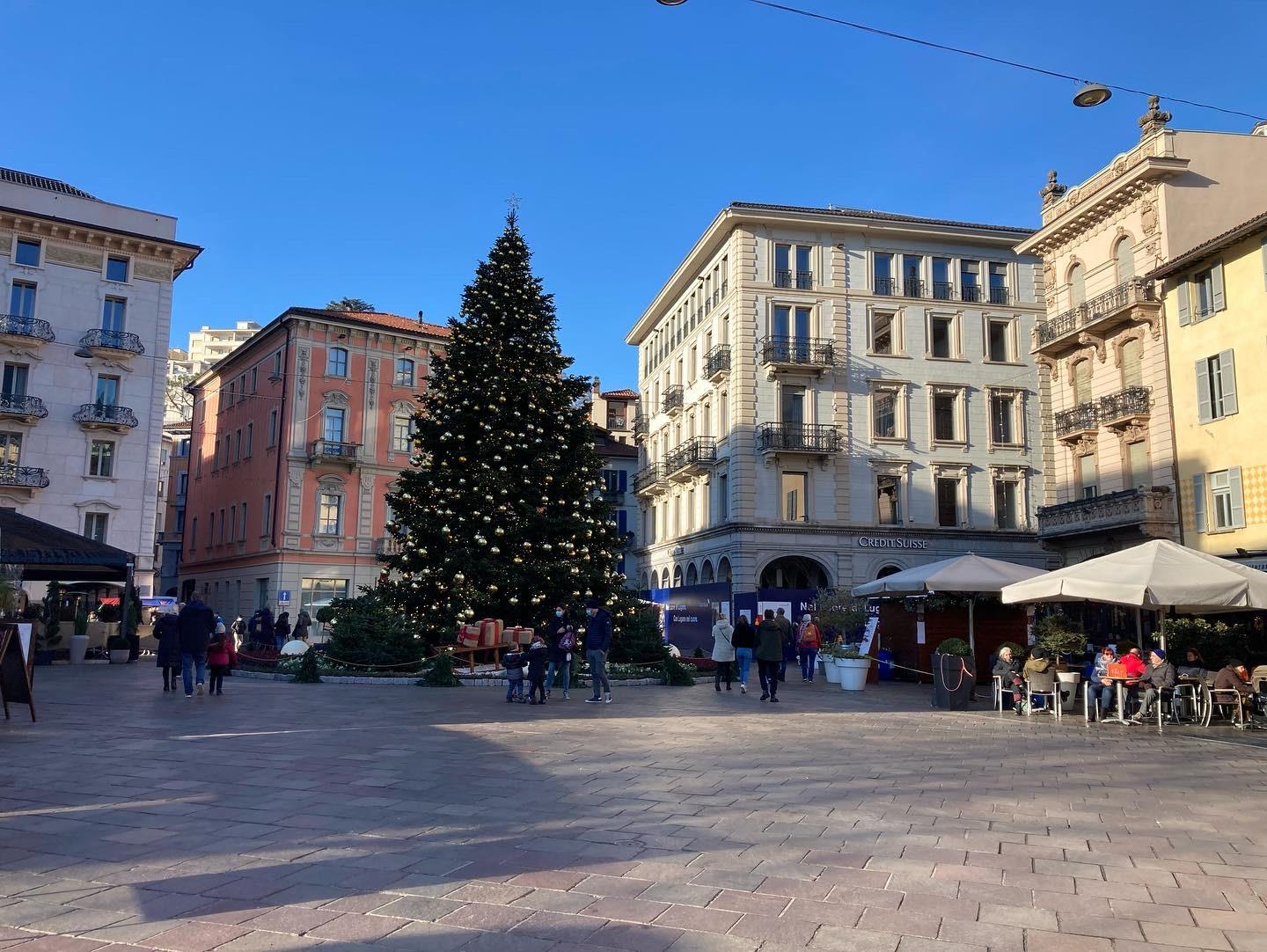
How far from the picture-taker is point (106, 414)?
1522 inches

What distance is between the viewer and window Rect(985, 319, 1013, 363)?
144 feet

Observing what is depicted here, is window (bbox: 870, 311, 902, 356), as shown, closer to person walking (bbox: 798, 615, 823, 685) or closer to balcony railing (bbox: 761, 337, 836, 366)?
balcony railing (bbox: 761, 337, 836, 366)

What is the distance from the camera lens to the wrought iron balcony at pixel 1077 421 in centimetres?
3180

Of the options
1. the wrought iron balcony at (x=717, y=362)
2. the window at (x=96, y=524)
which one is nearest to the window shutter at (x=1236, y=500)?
the wrought iron balcony at (x=717, y=362)

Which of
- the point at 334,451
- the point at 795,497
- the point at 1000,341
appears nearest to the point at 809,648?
the point at 795,497

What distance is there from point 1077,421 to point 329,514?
33.5m

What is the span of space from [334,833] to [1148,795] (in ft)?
22.0

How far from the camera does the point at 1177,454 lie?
94.2 feet

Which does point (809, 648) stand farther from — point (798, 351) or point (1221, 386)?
point (798, 351)

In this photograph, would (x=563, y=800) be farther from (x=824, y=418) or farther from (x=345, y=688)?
(x=824, y=418)

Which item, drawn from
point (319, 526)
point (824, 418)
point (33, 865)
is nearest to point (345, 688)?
point (33, 865)

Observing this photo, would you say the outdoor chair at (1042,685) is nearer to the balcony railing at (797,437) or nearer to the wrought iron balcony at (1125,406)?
the wrought iron balcony at (1125,406)

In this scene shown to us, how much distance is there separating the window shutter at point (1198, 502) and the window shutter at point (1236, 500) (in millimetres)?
919

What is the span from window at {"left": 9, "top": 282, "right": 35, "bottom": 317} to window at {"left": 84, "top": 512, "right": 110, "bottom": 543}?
794 centimetres
